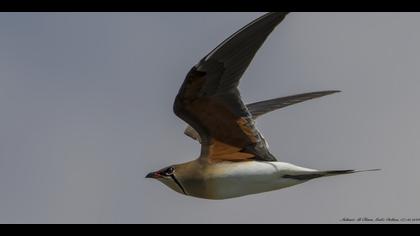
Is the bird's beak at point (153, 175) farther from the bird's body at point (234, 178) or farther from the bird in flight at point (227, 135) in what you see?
the bird's body at point (234, 178)

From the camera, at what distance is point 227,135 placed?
9680mm

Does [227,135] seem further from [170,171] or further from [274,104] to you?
[274,104]

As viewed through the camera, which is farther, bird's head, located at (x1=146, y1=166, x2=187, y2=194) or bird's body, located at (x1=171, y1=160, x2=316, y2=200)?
bird's head, located at (x1=146, y1=166, x2=187, y2=194)

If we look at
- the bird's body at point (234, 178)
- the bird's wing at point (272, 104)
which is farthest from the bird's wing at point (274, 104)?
the bird's body at point (234, 178)

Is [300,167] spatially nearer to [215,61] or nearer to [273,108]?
[215,61]

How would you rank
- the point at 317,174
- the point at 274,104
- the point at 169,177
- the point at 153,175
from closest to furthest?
the point at 317,174
the point at 169,177
the point at 153,175
the point at 274,104

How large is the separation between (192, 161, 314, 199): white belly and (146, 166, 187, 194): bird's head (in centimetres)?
33

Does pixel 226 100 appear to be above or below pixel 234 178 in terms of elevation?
above

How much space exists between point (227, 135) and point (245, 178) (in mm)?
442

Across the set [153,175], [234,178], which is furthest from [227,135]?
[153,175]

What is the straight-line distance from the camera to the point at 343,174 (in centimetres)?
899

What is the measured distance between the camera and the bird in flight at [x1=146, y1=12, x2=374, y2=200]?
9.02 m

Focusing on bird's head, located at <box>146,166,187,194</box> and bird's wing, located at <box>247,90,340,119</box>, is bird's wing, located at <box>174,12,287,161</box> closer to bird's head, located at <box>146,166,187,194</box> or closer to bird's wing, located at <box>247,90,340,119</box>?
bird's head, located at <box>146,166,187,194</box>

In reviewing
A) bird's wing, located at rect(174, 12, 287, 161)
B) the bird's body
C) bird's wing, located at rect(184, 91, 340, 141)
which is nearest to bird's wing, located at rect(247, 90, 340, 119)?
bird's wing, located at rect(184, 91, 340, 141)
